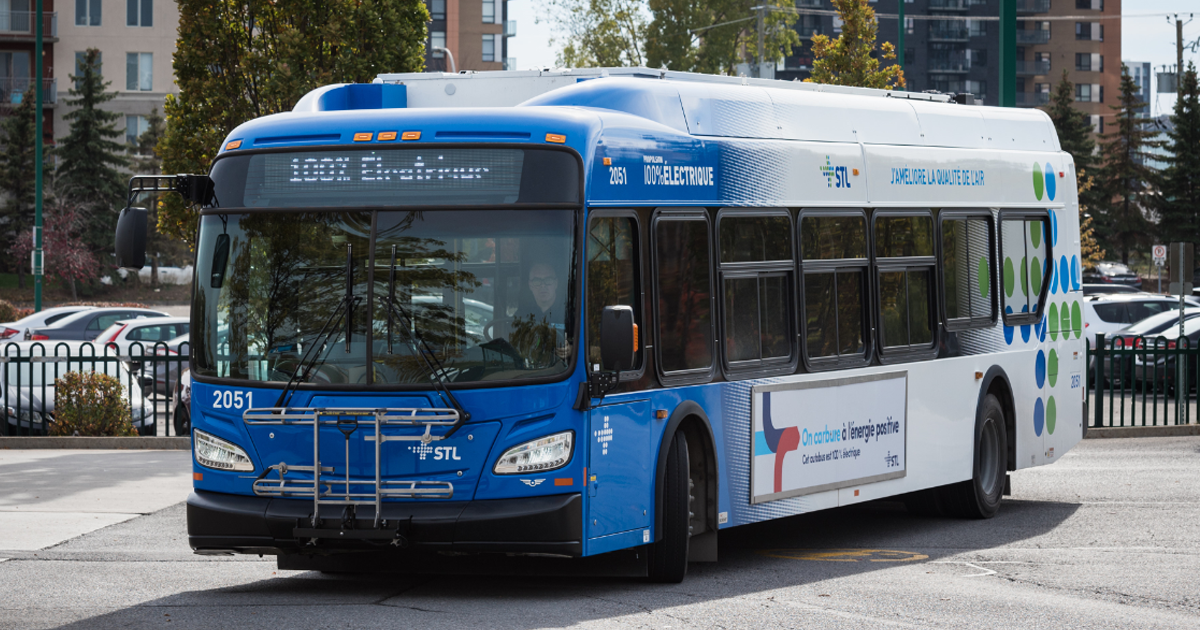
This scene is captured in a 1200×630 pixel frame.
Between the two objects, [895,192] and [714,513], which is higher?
[895,192]

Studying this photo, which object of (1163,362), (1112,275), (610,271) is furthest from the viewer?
(1112,275)

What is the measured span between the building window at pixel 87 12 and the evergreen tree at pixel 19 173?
17.9 feet

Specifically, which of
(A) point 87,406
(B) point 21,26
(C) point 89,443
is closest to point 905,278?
(C) point 89,443

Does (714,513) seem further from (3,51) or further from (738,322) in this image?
(3,51)

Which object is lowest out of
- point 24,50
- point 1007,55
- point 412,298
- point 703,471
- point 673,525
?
point 673,525

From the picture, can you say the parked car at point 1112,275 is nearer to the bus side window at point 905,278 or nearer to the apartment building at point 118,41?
the apartment building at point 118,41

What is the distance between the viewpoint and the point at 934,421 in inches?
478

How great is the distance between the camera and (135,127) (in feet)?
236

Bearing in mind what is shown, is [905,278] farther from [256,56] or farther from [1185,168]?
[1185,168]

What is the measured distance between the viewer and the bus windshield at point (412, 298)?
830 cm

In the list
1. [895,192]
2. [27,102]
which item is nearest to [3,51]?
[27,102]

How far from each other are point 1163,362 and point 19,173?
51.8m

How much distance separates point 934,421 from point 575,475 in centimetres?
467

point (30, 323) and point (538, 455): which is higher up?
point (30, 323)
